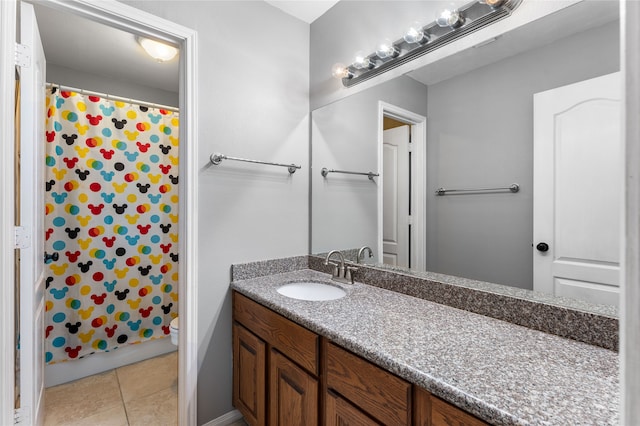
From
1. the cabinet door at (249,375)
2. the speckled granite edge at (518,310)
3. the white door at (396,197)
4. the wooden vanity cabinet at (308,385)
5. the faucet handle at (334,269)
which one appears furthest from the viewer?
the faucet handle at (334,269)

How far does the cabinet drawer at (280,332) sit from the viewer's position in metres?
1.22

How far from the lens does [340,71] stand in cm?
189

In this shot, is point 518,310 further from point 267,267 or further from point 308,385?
point 267,267

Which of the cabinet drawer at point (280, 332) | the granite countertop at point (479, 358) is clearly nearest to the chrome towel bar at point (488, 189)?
the granite countertop at point (479, 358)

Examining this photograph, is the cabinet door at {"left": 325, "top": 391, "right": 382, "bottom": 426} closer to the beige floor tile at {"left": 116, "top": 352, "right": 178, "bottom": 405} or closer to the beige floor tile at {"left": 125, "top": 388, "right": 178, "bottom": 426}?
the beige floor tile at {"left": 125, "top": 388, "right": 178, "bottom": 426}

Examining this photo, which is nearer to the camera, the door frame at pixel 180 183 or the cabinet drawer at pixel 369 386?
the cabinet drawer at pixel 369 386

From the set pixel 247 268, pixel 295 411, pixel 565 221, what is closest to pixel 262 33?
pixel 247 268

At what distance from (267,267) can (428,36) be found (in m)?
1.51

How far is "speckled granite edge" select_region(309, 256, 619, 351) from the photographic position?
3.25 ft

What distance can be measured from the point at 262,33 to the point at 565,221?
1.87m

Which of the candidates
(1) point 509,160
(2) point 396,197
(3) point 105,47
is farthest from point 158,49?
(1) point 509,160

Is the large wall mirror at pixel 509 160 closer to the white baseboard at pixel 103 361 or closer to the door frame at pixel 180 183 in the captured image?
the door frame at pixel 180 183

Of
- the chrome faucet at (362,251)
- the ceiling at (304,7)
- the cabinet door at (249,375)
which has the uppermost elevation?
the ceiling at (304,7)

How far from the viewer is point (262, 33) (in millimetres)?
1940
